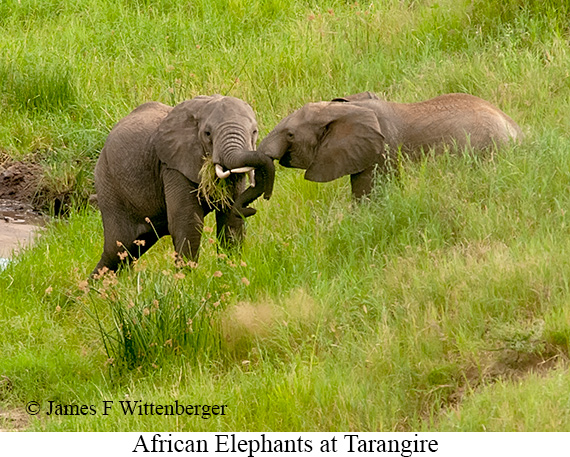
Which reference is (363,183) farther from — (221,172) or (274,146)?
(221,172)

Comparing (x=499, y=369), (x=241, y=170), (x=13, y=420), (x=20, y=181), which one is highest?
(x=241, y=170)

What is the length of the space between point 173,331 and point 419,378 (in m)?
1.50

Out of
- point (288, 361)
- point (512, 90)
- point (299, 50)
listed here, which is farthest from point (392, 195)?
point (299, 50)

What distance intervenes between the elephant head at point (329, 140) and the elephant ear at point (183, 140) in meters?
0.45

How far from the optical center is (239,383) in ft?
19.7

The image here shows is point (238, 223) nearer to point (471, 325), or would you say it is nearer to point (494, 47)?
point (471, 325)

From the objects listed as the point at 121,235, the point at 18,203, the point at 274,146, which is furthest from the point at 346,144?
the point at 18,203

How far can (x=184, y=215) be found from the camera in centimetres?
765

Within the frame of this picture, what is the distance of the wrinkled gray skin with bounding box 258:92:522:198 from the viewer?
7645 millimetres

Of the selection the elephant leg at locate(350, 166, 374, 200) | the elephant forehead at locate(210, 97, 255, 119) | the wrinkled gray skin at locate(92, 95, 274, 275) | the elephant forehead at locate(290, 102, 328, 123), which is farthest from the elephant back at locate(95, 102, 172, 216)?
the elephant leg at locate(350, 166, 374, 200)

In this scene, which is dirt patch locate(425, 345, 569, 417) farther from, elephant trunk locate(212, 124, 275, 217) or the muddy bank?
the muddy bank

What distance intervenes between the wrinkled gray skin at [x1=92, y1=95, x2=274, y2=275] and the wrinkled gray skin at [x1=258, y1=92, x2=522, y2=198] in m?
0.39

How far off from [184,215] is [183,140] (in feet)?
1.62

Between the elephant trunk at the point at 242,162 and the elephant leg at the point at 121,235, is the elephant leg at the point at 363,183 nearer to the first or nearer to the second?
the elephant trunk at the point at 242,162
